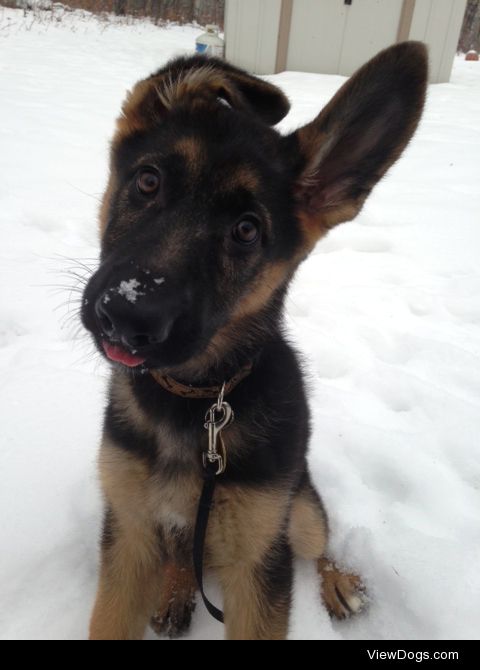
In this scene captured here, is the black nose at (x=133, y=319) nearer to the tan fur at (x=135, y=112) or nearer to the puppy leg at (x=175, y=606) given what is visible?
the tan fur at (x=135, y=112)

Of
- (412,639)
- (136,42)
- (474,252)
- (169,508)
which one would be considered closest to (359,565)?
(412,639)

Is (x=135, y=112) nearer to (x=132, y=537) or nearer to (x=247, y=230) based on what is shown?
(x=247, y=230)

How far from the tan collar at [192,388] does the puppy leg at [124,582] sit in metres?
0.66

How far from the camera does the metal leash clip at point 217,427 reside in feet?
6.73

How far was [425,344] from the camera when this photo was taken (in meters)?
4.38

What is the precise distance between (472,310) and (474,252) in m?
1.49

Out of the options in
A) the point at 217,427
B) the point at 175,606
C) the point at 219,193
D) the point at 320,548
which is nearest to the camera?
the point at 219,193

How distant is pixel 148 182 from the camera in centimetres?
213

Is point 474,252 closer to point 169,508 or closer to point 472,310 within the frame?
point 472,310

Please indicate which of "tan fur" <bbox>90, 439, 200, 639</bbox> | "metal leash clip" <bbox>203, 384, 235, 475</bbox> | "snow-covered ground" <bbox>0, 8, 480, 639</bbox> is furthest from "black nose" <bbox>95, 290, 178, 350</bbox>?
"snow-covered ground" <bbox>0, 8, 480, 639</bbox>

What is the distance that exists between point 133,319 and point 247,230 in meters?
0.75

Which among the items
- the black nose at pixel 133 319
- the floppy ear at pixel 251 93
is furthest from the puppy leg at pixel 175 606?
the floppy ear at pixel 251 93
